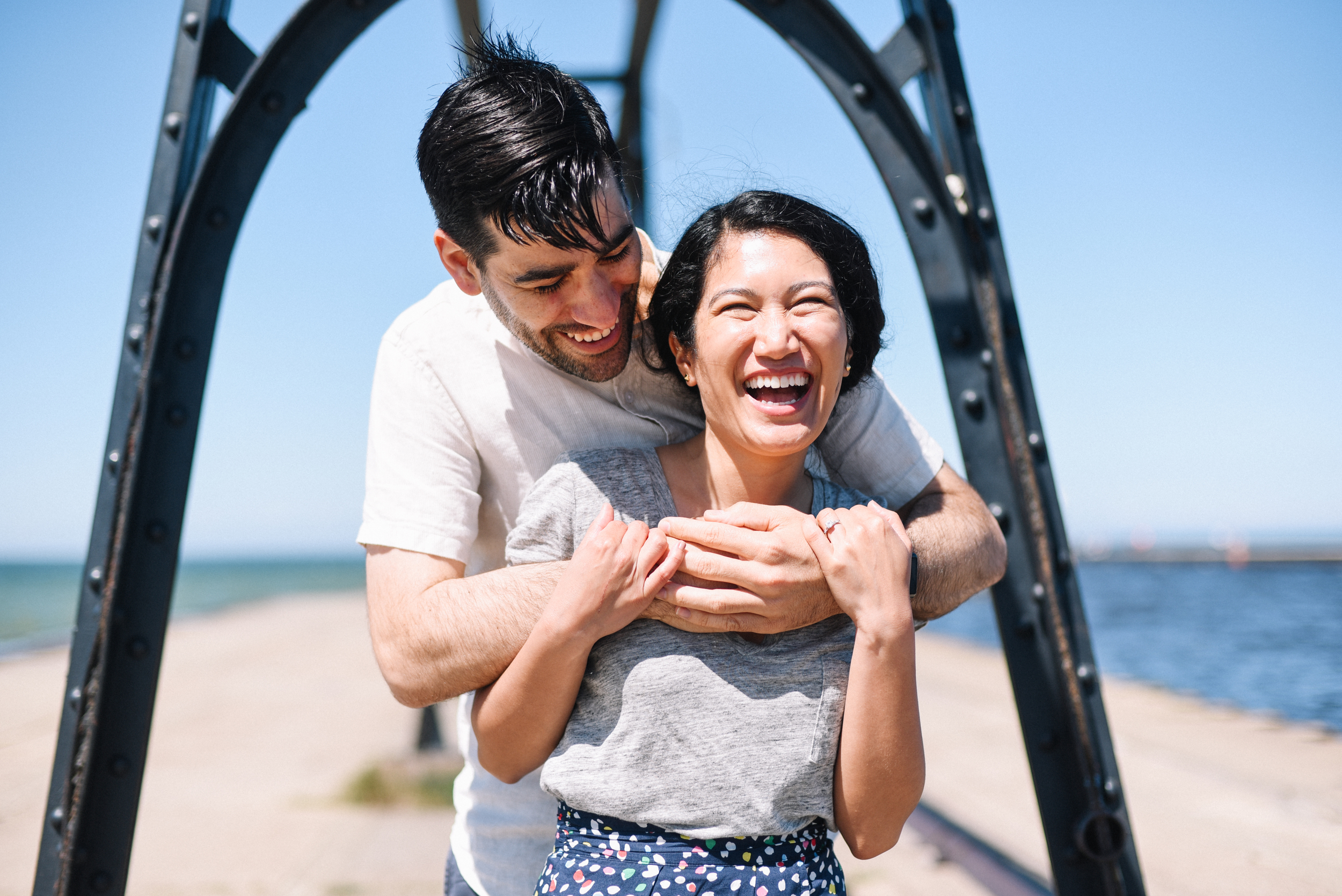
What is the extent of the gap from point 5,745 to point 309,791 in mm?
4324

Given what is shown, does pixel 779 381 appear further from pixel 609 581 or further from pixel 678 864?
pixel 678 864

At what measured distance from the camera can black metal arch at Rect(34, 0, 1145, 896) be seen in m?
1.35

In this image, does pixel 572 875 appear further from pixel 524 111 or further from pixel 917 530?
pixel 524 111

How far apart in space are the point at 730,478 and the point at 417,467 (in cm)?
60

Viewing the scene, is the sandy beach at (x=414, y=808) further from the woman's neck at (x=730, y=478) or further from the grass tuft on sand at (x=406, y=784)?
the woman's neck at (x=730, y=478)

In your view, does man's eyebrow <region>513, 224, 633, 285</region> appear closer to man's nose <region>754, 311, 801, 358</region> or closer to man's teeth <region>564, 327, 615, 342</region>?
man's teeth <region>564, 327, 615, 342</region>

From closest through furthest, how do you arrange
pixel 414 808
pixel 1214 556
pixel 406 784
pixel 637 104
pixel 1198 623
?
1. pixel 637 104
2. pixel 414 808
3. pixel 406 784
4. pixel 1198 623
5. pixel 1214 556

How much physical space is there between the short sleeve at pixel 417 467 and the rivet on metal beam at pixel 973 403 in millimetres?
920

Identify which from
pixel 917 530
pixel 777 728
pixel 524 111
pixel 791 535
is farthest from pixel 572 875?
pixel 524 111

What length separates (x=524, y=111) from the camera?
1705 mm

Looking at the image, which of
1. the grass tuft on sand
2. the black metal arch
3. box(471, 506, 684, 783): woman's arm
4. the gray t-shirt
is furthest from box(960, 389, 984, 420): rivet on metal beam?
the grass tuft on sand

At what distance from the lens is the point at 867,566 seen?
136cm

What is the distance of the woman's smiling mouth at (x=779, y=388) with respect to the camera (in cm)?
150

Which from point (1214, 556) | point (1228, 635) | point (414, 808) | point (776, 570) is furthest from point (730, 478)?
point (1214, 556)
